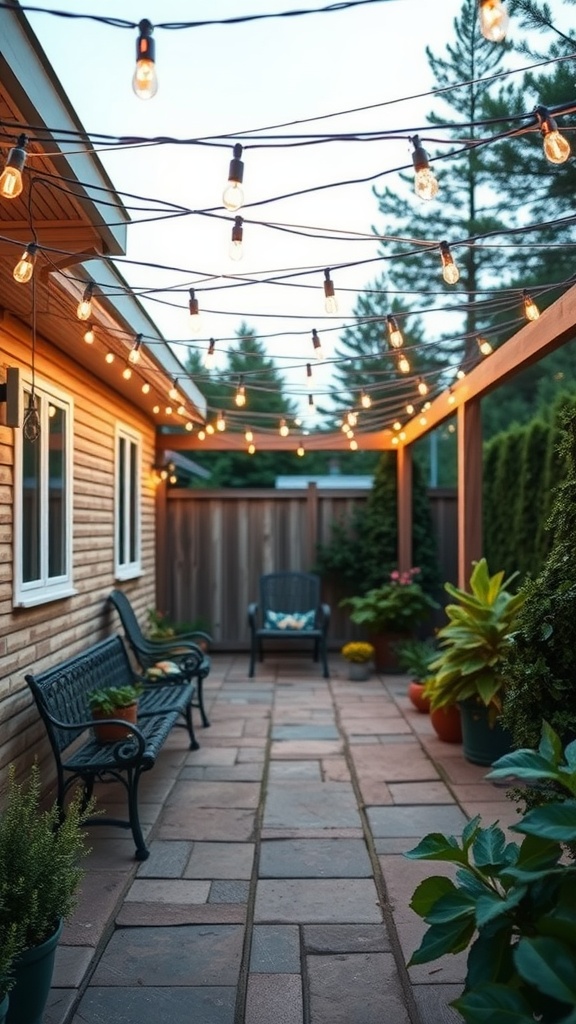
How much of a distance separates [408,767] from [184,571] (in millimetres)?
4572

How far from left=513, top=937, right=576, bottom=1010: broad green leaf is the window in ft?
16.6

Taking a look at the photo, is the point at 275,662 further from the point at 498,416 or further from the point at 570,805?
the point at 498,416

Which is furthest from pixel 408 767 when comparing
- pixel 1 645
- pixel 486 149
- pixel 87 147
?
pixel 486 149

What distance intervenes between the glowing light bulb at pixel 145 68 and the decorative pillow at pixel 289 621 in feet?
20.9

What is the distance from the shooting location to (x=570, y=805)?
5.69ft

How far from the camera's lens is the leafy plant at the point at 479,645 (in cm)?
450

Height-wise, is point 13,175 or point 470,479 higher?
point 13,175

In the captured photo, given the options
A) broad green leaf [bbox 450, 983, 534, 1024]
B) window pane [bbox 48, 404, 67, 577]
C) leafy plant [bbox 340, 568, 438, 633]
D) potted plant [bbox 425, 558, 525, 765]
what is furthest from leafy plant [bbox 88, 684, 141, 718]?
leafy plant [bbox 340, 568, 438, 633]

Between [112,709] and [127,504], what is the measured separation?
328cm

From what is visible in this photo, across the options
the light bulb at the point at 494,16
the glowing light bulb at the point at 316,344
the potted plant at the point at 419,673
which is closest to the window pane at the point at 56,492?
the glowing light bulb at the point at 316,344

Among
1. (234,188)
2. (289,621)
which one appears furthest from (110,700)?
(289,621)

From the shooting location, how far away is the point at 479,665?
4.52 meters

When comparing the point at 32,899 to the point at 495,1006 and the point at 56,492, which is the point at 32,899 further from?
the point at 56,492

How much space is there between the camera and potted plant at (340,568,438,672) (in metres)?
7.68
